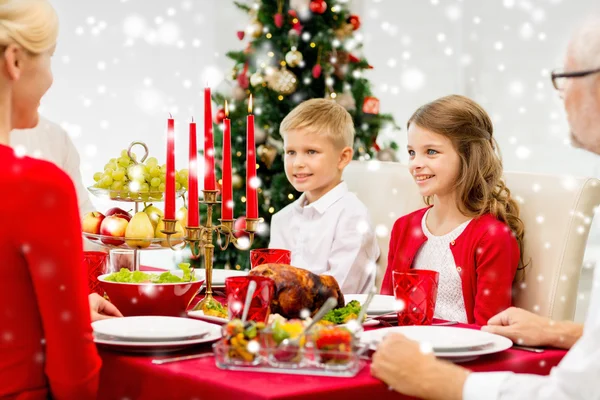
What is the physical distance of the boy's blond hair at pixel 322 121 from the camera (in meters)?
2.90

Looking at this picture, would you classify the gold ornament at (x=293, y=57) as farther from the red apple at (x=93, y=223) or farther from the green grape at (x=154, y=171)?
the red apple at (x=93, y=223)

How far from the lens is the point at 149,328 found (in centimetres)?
151

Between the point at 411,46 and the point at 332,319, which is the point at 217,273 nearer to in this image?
the point at 332,319

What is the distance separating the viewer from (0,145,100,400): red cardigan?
119 cm

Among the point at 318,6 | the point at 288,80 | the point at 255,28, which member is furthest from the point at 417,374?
the point at 255,28

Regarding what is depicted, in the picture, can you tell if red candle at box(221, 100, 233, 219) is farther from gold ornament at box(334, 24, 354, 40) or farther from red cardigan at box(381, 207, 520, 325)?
gold ornament at box(334, 24, 354, 40)

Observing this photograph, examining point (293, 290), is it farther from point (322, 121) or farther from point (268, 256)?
point (322, 121)

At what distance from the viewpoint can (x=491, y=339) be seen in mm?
1487

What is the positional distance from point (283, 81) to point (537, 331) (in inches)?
126

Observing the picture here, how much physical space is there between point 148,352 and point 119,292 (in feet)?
1.04

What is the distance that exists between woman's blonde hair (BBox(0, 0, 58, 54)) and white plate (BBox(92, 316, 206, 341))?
0.52m

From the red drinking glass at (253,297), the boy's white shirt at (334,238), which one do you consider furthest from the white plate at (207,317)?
the boy's white shirt at (334,238)

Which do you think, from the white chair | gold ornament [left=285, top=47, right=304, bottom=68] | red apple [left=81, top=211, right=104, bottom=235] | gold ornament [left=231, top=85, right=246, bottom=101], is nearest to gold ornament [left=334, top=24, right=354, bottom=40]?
gold ornament [left=285, top=47, right=304, bottom=68]

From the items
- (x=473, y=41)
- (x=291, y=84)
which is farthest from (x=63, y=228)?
(x=473, y=41)
